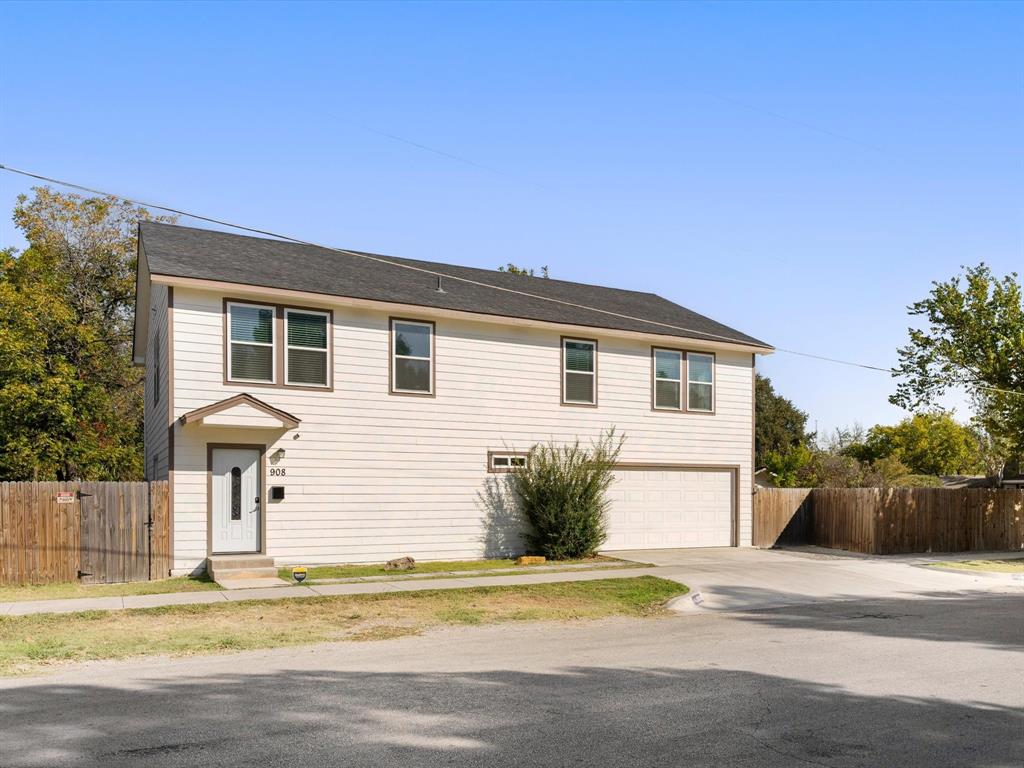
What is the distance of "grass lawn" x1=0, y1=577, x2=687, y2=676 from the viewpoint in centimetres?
1012

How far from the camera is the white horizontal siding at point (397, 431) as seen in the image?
16.6m

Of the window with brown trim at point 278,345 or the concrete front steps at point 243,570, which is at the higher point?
the window with brown trim at point 278,345

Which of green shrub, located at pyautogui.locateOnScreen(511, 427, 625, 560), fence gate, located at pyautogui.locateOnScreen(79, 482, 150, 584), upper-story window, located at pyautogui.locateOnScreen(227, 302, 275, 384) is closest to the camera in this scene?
fence gate, located at pyautogui.locateOnScreen(79, 482, 150, 584)

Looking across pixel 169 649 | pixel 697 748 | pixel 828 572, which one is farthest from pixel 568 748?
pixel 828 572

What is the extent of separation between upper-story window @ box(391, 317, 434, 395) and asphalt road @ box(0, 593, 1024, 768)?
27.8 ft

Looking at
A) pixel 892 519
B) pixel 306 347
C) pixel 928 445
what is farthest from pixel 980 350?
pixel 928 445

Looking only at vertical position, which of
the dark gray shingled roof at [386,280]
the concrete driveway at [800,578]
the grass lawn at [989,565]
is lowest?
the grass lawn at [989,565]

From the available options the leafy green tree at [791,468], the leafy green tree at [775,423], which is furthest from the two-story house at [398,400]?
the leafy green tree at [775,423]

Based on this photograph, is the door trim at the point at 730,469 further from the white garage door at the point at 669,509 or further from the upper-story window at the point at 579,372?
the upper-story window at the point at 579,372

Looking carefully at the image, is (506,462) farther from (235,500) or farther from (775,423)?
(775,423)

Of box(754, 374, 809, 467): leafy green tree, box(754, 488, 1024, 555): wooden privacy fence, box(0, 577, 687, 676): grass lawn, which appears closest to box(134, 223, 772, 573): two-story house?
box(754, 488, 1024, 555): wooden privacy fence

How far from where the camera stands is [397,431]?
18.6 meters

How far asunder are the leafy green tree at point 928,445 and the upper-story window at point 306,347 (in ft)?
156

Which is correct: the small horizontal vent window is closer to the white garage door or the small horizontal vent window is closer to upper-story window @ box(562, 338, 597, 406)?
upper-story window @ box(562, 338, 597, 406)
